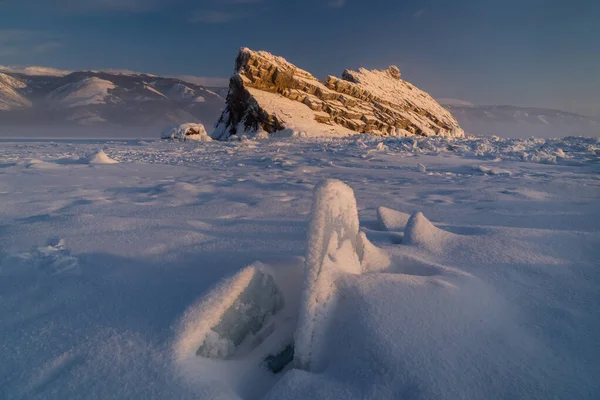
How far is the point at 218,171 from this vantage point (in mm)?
7266

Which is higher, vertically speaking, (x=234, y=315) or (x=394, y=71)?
(x=394, y=71)

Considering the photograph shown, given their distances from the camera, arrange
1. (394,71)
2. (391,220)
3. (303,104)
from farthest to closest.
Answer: (394,71)
(303,104)
(391,220)

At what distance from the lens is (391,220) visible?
9.55 feet

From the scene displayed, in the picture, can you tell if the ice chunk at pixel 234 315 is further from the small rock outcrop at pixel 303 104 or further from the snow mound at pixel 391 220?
the small rock outcrop at pixel 303 104

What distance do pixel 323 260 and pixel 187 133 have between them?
1947 centimetres

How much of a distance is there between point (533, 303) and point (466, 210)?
7.29ft

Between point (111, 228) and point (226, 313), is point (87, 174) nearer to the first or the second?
point (111, 228)

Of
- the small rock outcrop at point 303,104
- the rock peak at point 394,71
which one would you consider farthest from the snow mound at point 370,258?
the rock peak at point 394,71

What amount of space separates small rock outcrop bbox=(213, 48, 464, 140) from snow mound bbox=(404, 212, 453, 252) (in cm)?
1809

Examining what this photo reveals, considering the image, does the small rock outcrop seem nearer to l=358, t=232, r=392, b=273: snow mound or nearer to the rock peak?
the rock peak

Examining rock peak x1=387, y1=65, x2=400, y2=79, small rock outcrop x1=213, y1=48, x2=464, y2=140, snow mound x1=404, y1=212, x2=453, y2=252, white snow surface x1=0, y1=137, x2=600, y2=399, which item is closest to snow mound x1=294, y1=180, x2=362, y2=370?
white snow surface x1=0, y1=137, x2=600, y2=399

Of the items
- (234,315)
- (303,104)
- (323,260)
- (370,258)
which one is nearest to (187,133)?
(303,104)

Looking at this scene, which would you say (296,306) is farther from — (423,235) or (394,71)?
(394,71)

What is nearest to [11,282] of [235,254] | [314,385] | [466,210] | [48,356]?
[48,356]
